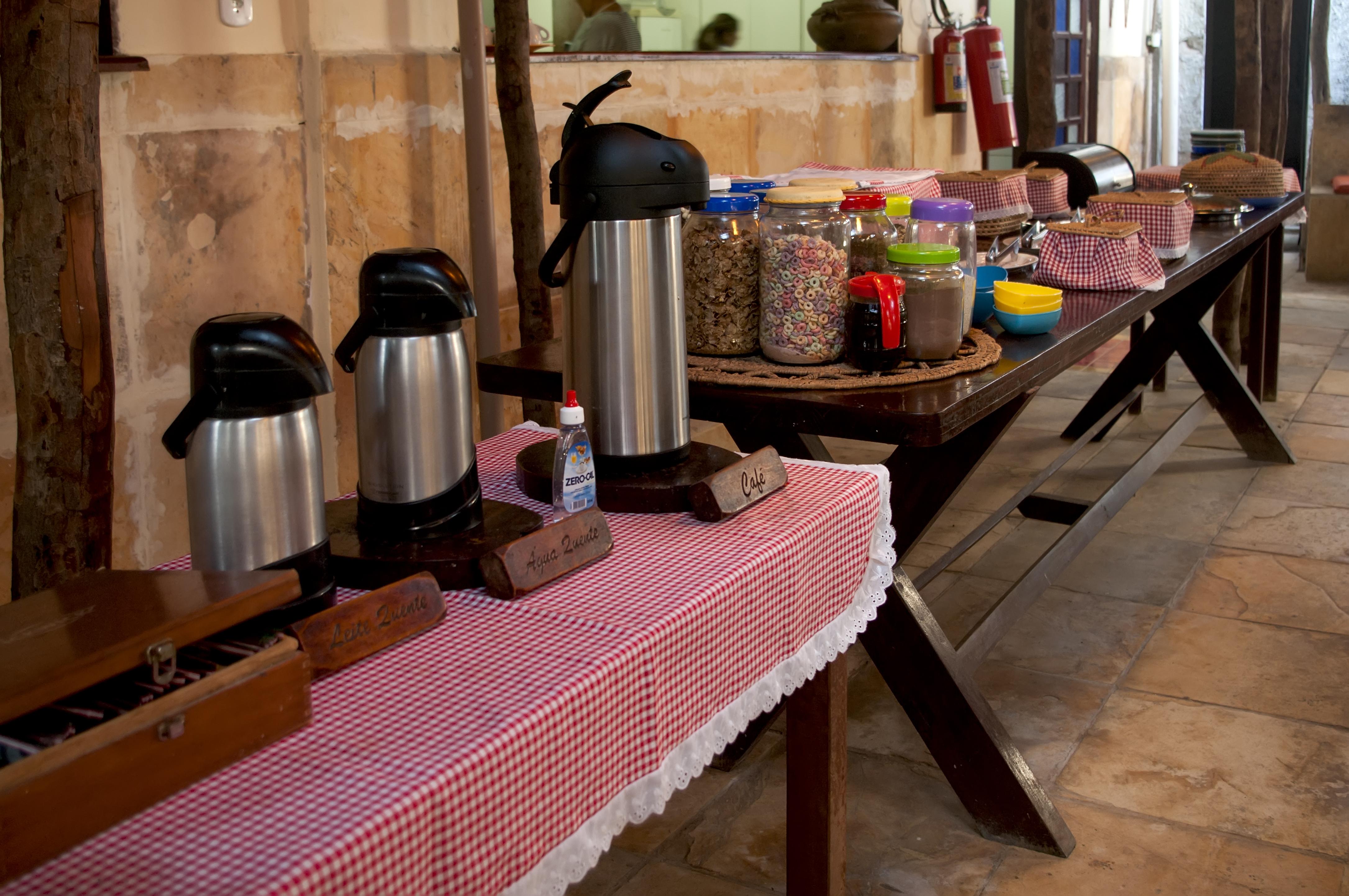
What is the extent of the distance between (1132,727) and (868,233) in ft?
3.85

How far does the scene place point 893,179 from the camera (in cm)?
311

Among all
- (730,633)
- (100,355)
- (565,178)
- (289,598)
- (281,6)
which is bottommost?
(730,633)

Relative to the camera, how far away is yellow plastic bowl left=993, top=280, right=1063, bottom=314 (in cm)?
220

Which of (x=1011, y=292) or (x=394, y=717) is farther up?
(x=1011, y=292)

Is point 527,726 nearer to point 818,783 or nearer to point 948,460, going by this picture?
point 818,783

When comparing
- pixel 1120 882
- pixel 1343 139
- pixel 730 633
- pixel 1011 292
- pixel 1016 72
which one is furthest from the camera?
pixel 1343 139

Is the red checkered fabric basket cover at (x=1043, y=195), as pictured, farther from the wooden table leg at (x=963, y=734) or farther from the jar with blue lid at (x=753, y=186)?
the wooden table leg at (x=963, y=734)

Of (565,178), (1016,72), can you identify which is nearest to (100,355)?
(565,178)

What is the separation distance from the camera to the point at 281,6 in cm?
260

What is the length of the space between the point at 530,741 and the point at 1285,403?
4.72m

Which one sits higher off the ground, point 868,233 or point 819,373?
point 868,233

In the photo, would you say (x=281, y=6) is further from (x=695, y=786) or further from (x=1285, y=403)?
(x=1285, y=403)

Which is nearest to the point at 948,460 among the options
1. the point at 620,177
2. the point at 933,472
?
the point at 933,472

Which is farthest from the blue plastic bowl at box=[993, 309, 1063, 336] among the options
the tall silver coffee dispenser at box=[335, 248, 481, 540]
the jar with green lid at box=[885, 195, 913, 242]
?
the tall silver coffee dispenser at box=[335, 248, 481, 540]
